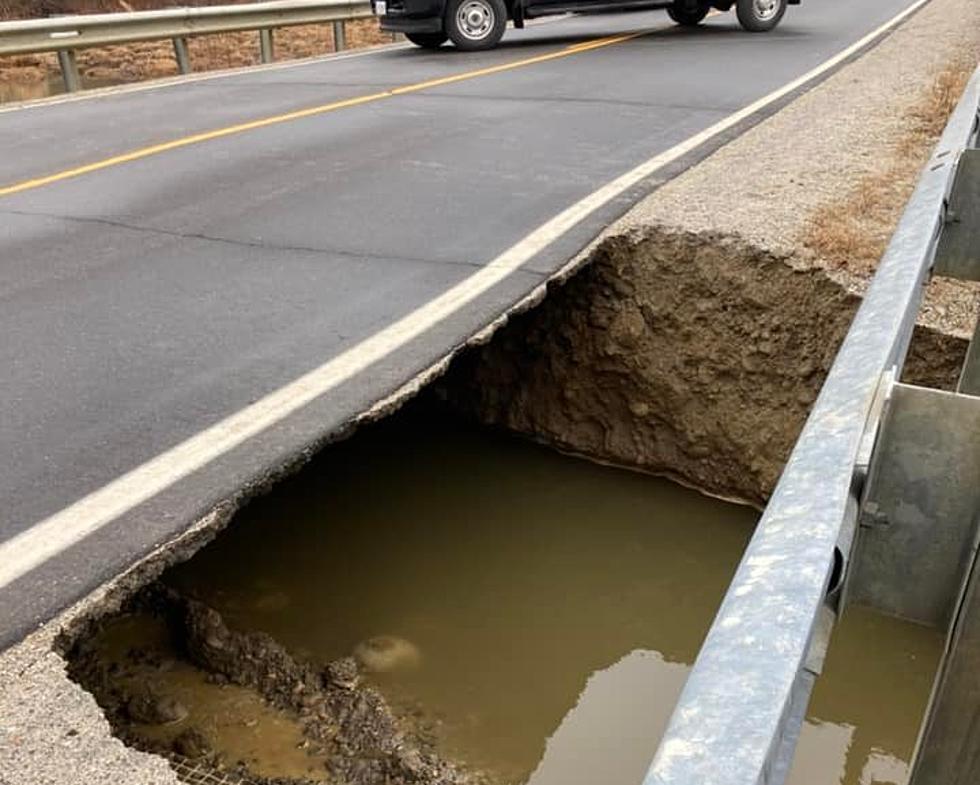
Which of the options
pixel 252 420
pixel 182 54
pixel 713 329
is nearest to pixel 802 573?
pixel 252 420

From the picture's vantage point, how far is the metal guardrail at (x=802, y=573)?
1032mm

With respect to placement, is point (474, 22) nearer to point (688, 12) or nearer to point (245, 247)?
point (688, 12)

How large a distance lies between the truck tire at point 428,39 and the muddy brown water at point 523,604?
10.2 m

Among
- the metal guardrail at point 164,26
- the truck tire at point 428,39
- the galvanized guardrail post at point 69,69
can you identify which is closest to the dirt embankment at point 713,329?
the galvanized guardrail post at point 69,69

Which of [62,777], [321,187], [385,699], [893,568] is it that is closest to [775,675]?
[893,568]

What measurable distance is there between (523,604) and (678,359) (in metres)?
1.69


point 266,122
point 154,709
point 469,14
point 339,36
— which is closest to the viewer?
point 154,709

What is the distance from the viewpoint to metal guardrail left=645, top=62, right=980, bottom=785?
103 centimetres

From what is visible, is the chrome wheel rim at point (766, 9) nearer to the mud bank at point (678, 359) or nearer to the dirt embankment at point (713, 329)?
the dirt embankment at point (713, 329)

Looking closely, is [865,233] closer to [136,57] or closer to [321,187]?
[321,187]

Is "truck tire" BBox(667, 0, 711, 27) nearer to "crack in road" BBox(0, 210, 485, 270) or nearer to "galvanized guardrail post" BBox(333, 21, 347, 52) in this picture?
"galvanized guardrail post" BBox(333, 21, 347, 52)

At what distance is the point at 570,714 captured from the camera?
454cm

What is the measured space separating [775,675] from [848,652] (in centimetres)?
426

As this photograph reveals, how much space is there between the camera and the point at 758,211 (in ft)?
19.8
